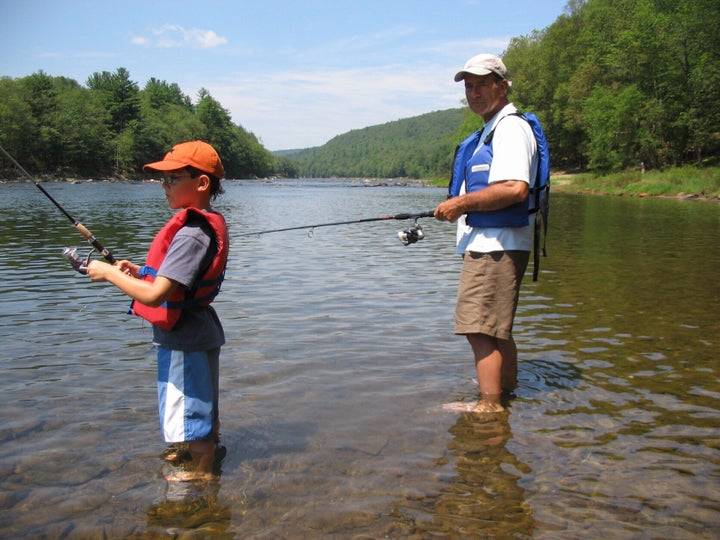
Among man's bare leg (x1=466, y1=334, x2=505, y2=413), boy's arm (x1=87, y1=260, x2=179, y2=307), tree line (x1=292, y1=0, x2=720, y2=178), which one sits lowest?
man's bare leg (x1=466, y1=334, x2=505, y2=413)

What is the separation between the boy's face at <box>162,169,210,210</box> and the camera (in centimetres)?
352

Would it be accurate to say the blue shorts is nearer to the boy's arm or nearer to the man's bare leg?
the boy's arm

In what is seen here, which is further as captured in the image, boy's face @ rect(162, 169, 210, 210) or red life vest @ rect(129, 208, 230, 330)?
boy's face @ rect(162, 169, 210, 210)

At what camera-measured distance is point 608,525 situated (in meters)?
3.23

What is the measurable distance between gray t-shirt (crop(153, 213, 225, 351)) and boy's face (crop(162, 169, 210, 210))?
21 cm

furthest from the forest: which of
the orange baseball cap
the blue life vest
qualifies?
the orange baseball cap

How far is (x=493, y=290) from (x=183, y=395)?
2309mm

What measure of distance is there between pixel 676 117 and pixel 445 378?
51.1 meters

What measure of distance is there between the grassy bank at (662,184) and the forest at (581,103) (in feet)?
9.94

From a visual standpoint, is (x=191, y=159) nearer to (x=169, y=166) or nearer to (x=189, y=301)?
(x=169, y=166)

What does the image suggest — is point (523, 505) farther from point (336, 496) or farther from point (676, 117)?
point (676, 117)

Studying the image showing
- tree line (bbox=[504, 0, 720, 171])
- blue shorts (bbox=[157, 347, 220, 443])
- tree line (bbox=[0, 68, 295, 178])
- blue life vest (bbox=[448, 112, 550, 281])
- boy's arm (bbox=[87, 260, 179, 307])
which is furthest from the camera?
tree line (bbox=[0, 68, 295, 178])

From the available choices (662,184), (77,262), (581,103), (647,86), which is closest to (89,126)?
(581,103)

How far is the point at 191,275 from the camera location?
3.28 metres
